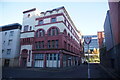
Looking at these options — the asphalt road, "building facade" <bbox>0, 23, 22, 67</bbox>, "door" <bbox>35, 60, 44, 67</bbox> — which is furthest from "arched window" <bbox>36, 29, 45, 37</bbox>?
the asphalt road

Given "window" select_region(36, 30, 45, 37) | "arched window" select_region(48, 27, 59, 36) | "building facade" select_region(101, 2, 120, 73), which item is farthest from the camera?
"window" select_region(36, 30, 45, 37)

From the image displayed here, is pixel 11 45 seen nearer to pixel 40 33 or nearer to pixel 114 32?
pixel 40 33

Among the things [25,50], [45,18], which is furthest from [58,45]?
[25,50]

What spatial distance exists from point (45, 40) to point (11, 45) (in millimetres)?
13909

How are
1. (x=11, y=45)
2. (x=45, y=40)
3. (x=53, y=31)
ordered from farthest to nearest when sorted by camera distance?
(x=11, y=45) → (x=45, y=40) → (x=53, y=31)

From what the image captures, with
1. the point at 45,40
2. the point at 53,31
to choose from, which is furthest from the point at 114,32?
the point at 45,40

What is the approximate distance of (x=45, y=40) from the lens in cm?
2466

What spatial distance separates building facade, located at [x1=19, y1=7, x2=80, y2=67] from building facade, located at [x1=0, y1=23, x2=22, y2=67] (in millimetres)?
3526

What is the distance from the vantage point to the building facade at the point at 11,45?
29750mm

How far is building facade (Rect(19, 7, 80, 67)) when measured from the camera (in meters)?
23.0

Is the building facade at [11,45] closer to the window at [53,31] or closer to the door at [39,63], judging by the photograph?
the door at [39,63]

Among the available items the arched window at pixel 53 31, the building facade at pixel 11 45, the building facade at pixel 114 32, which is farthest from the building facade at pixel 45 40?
the building facade at pixel 114 32

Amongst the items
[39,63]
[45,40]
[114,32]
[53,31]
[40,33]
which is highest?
[53,31]

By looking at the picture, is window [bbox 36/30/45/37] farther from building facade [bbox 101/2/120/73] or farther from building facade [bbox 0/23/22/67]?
building facade [bbox 101/2/120/73]
